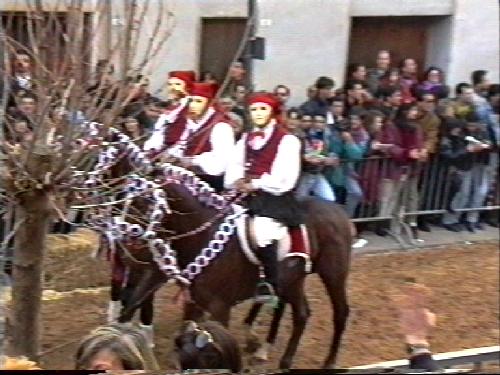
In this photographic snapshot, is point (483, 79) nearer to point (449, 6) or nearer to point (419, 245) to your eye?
point (449, 6)

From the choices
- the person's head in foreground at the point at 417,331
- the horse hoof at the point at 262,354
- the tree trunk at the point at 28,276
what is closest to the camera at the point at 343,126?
the horse hoof at the point at 262,354

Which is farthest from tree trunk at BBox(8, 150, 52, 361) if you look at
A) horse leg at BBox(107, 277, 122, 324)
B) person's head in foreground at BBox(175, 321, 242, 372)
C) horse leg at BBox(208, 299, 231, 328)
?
horse leg at BBox(107, 277, 122, 324)

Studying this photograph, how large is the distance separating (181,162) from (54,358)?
5.21ft

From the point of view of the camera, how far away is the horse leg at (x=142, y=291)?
7.65 meters

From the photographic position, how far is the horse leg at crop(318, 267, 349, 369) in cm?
792

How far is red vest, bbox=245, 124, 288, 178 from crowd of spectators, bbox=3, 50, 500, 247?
2.11 m

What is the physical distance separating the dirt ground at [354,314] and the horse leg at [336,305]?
16 cm

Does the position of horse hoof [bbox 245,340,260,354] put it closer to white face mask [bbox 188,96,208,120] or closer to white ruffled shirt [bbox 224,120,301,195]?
white ruffled shirt [bbox 224,120,301,195]

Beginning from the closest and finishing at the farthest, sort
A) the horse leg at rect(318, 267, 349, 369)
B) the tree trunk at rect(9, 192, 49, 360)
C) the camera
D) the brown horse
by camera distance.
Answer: the tree trunk at rect(9, 192, 49, 360), the brown horse, the horse leg at rect(318, 267, 349, 369), the camera

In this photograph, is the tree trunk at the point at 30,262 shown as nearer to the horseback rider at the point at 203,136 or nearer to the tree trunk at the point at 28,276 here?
the tree trunk at the point at 28,276

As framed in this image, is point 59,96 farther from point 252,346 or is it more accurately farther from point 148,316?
point 252,346

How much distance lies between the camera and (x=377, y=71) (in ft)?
40.1

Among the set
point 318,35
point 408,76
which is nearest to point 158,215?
point 318,35

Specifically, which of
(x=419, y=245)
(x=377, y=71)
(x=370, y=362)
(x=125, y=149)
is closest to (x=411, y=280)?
(x=419, y=245)
